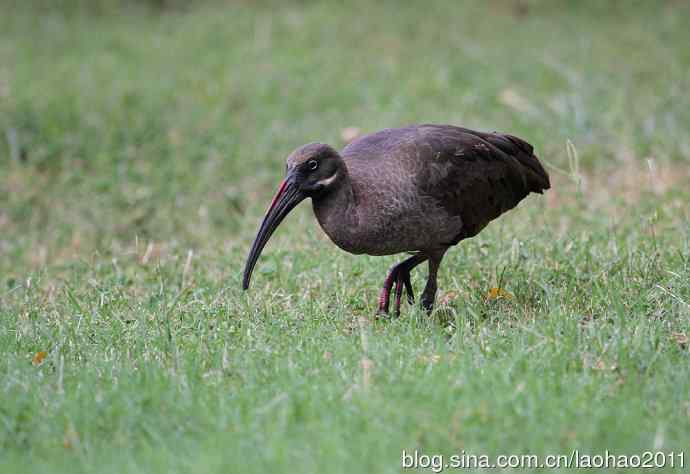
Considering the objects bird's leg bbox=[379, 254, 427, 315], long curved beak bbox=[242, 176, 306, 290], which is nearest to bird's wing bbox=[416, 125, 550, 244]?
bird's leg bbox=[379, 254, 427, 315]

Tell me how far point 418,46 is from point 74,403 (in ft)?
27.7

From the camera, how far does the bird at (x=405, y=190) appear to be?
4676 mm

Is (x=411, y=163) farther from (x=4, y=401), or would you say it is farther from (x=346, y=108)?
(x=346, y=108)

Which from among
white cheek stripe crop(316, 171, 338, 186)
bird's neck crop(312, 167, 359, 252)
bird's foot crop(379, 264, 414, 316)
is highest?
white cheek stripe crop(316, 171, 338, 186)

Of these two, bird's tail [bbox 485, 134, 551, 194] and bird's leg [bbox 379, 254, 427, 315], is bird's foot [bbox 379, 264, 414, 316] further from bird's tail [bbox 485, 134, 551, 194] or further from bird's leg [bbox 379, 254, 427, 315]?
bird's tail [bbox 485, 134, 551, 194]

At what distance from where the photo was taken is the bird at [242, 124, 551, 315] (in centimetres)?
468

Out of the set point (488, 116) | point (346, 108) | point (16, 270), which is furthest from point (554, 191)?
point (16, 270)

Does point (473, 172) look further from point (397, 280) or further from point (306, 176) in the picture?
point (306, 176)

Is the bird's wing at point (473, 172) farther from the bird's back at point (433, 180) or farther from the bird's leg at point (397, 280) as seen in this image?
the bird's leg at point (397, 280)

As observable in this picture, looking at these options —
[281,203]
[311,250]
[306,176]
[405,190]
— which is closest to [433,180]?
[405,190]

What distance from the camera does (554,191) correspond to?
25.2ft

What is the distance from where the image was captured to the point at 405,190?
189 inches

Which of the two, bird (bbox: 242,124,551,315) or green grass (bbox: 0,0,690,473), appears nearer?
green grass (bbox: 0,0,690,473)

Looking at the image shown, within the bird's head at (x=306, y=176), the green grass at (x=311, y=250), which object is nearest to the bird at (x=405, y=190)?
the bird's head at (x=306, y=176)
